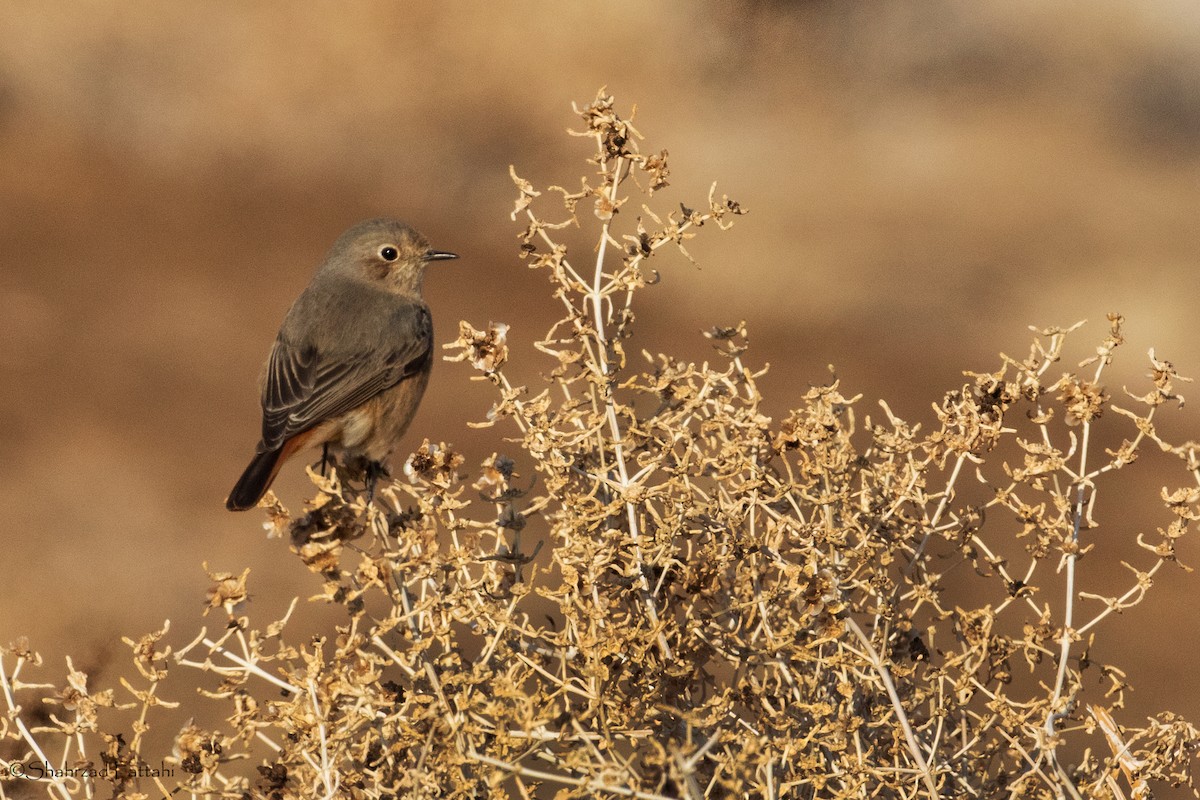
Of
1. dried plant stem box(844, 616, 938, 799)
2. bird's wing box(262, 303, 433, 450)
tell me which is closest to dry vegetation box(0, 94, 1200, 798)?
dried plant stem box(844, 616, 938, 799)

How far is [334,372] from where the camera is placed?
4.05 metres

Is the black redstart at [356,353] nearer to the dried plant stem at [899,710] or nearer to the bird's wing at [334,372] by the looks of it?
the bird's wing at [334,372]

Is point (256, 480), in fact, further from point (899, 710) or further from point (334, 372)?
point (899, 710)

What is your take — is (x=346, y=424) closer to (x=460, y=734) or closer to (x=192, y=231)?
(x=460, y=734)

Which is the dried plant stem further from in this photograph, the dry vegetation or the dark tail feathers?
the dark tail feathers

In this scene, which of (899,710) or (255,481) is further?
(255,481)

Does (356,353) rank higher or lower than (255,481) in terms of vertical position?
higher

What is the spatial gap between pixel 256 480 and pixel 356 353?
0.74 metres

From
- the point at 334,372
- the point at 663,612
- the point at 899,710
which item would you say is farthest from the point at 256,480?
the point at 899,710

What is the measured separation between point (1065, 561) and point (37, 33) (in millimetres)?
6525

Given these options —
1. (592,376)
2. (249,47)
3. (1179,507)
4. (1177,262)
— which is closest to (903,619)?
(1179,507)

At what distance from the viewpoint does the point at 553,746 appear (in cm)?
238

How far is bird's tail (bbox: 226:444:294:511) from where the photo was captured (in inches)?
132

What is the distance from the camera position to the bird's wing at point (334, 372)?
12.5 ft
